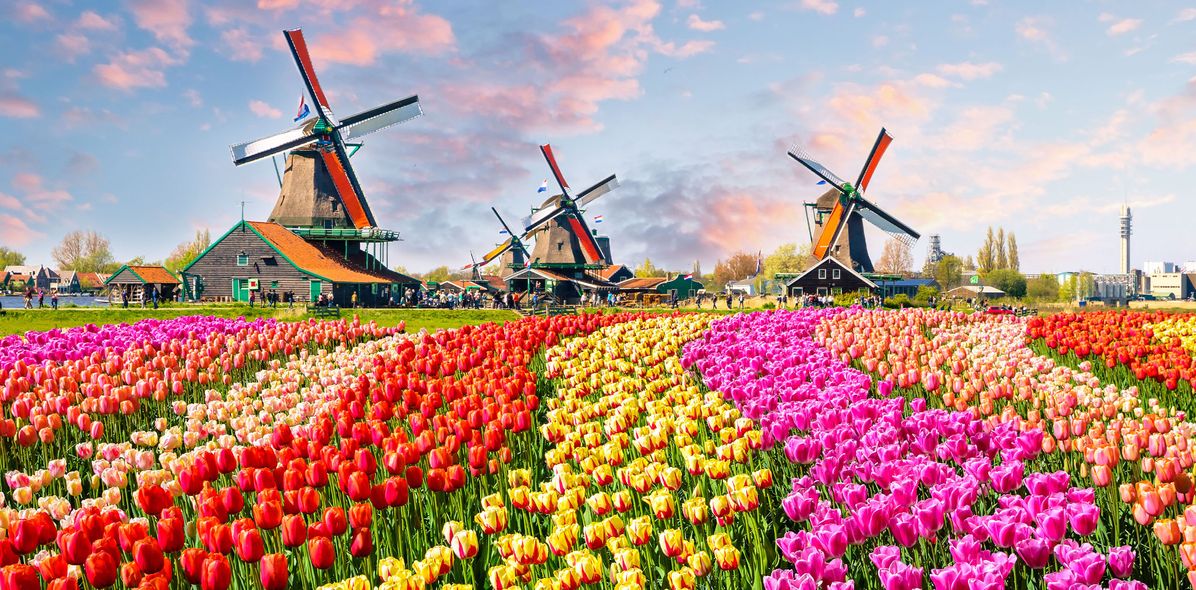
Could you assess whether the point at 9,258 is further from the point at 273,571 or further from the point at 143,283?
the point at 273,571

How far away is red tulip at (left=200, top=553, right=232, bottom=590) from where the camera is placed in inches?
115

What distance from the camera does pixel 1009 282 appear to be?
90.0 m

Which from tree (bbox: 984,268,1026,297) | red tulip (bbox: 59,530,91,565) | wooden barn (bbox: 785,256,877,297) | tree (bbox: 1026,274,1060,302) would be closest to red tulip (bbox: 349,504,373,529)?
red tulip (bbox: 59,530,91,565)

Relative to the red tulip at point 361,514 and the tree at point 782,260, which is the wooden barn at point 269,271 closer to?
the red tulip at point 361,514

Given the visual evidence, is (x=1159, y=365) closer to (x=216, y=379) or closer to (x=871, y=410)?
(x=871, y=410)

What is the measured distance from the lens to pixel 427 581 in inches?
119

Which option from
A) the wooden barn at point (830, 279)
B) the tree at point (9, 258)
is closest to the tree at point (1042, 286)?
the wooden barn at point (830, 279)

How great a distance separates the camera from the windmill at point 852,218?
55.3 metres

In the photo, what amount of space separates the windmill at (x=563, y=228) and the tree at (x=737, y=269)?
7057cm

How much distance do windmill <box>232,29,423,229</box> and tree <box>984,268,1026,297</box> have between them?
7119cm

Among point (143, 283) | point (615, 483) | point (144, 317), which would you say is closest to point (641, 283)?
point (143, 283)

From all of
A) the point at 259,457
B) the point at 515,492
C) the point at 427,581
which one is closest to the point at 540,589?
the point at 427,581

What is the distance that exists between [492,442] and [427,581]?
1868mm

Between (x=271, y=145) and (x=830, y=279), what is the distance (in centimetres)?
3626
